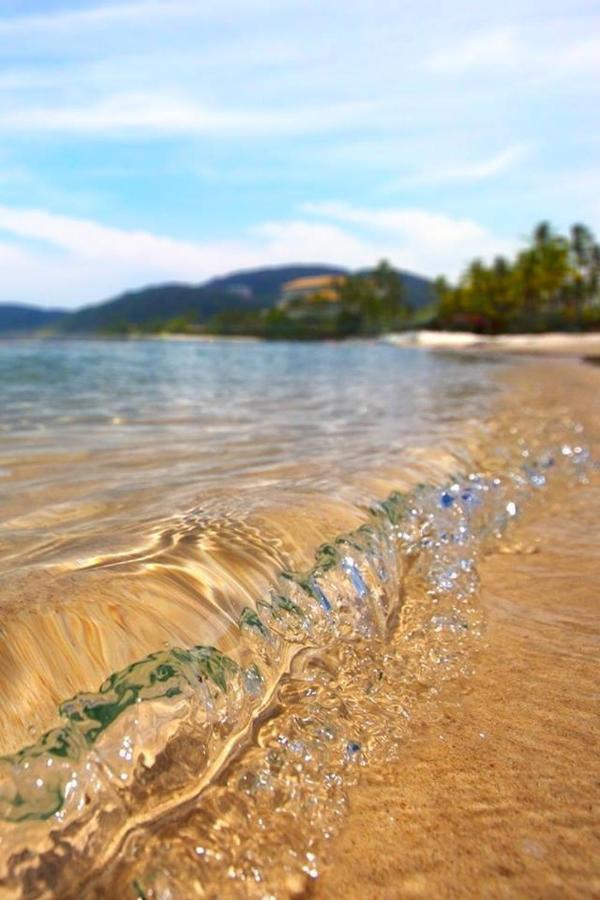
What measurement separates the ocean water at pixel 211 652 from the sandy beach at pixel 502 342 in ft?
144

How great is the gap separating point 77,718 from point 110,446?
3.89m

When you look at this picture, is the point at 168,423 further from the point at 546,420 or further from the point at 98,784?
the point at 98,784

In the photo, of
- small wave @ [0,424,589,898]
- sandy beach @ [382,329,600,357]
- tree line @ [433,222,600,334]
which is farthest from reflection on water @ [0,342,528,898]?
tree line @ [433,222,600,334]

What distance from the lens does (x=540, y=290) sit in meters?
68.8

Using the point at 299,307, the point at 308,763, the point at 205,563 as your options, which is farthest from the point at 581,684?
the point at 299,307

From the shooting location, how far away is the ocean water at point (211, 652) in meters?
1.28

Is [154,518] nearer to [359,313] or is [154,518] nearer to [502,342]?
[502,342]

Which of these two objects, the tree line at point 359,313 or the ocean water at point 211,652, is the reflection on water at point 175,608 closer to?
the ocean water at point 211,652

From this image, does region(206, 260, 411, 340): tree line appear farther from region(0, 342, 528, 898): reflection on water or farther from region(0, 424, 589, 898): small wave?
region(0, 424, 589, 898): small wave

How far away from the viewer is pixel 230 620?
1.85 metres

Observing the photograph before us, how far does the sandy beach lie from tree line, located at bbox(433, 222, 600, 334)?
2569mm

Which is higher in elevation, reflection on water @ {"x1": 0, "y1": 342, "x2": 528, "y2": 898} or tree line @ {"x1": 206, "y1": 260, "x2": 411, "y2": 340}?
tree line @ {"x1": 206, "y1": 260, "x2": 411, "y2": 340}

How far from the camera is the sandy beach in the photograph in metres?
48.3

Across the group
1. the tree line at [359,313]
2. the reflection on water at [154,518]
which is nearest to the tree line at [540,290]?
the tree line at [359,313]
